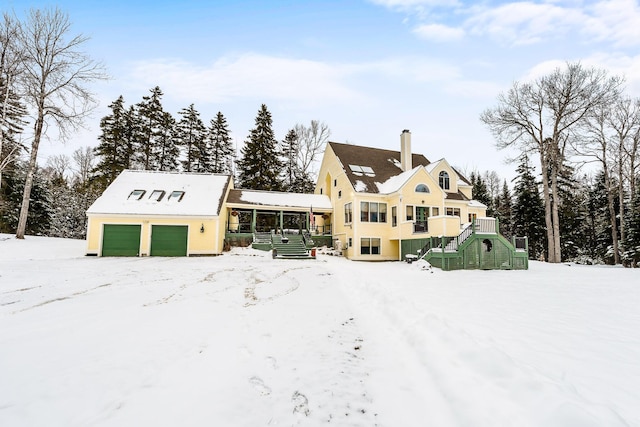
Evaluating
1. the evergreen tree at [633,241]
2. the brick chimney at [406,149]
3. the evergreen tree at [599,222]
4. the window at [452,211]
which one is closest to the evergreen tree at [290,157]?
Answer: the brick chimney at [406,149]

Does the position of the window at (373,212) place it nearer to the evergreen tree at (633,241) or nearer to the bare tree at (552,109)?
the bare tree at (552,109)

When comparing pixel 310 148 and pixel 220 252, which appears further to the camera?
pixel 310 148

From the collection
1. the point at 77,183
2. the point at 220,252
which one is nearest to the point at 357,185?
the point at 220,252

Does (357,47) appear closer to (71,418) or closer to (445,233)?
(445,233)

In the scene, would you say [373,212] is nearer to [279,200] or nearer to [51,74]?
[279,200]

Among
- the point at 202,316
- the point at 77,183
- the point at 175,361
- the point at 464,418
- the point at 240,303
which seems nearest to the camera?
the point at 464,418

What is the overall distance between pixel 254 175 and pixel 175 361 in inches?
1131

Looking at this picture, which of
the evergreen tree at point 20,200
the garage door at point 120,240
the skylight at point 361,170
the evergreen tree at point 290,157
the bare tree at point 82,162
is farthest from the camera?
the bare tree at point 82,162

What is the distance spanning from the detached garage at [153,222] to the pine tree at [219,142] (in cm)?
1409

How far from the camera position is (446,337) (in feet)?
13.5

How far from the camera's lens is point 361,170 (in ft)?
71.9

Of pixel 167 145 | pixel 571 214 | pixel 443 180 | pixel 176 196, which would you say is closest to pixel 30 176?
pixel 176 196

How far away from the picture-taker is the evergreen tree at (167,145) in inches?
1197

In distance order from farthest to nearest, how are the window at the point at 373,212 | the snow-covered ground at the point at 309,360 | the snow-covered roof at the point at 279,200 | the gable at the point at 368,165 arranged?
the snow-covered roof at the point at 279,200 < the gable at the point at 368,165 < the window at the point at 373,212 < the snow-covered ground at the point at 309,360
